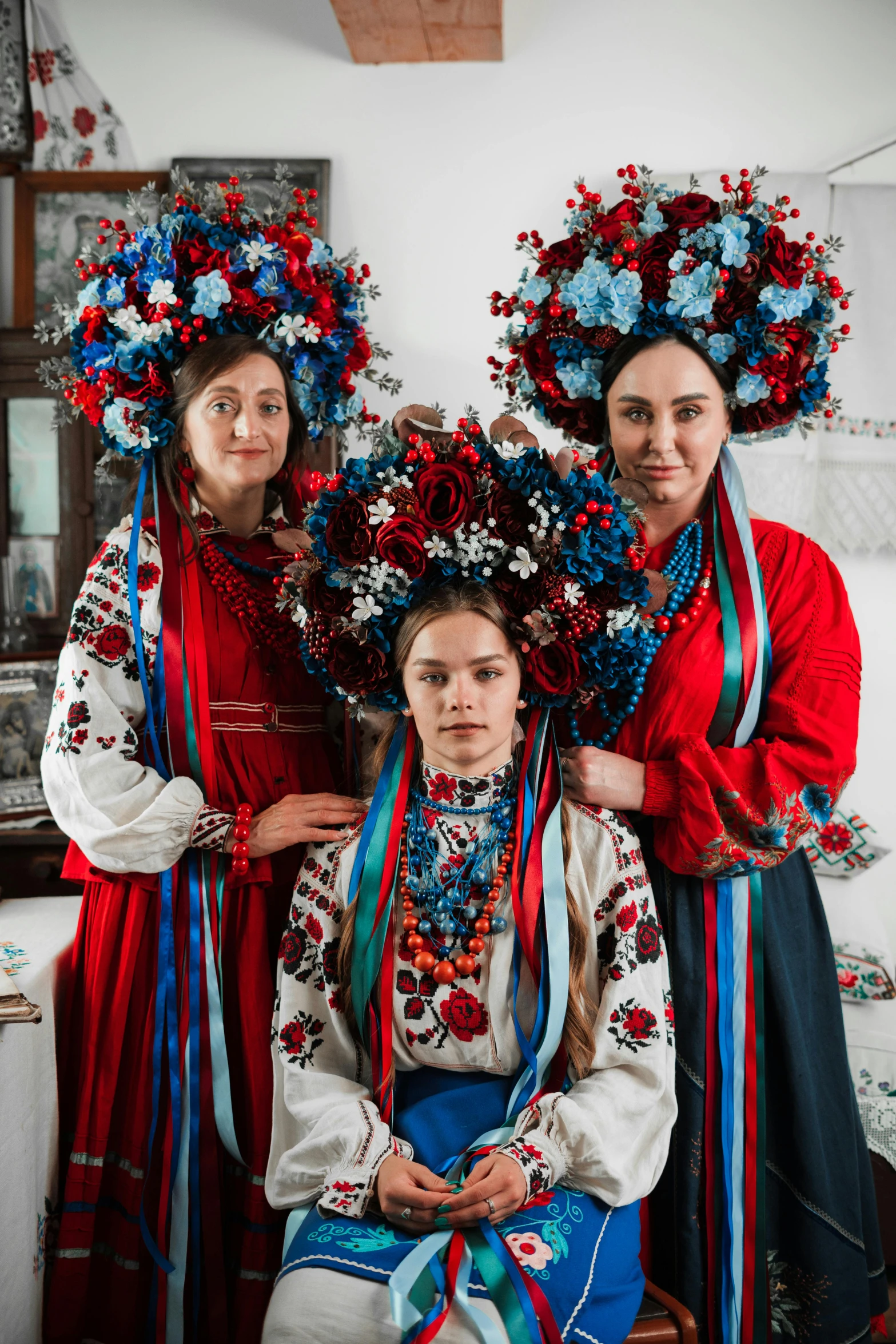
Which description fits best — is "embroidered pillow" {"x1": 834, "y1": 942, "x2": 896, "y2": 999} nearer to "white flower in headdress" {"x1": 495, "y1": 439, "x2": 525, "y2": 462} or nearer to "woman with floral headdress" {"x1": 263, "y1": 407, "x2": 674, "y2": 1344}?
"woman with floral headdress" {"x1": 263, "y1": 407, "x2": 674, "y2": 1344}

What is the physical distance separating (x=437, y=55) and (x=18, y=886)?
2.42 metres

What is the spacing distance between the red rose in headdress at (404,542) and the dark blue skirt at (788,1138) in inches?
23.5

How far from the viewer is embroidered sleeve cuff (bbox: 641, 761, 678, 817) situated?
5.37ft

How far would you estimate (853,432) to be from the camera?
289 centimetres

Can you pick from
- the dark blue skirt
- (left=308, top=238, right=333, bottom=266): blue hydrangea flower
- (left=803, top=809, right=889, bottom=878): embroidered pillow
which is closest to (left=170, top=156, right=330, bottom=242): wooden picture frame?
(left=308, top=238, right=333, bottom=266): blue hydrangea flower

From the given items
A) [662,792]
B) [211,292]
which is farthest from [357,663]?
[211,292]

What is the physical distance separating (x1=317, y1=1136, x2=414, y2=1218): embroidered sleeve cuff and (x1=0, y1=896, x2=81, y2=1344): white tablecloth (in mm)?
533

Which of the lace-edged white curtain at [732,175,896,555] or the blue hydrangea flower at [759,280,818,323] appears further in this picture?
the lace-edged white curtain at [732,175,896,555]

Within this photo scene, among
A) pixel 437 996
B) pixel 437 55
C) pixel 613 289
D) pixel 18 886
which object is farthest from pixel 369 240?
pixel 437 996

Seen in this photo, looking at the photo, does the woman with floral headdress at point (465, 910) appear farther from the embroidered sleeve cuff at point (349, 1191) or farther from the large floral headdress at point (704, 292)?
the large floral headdress at point (704, 292)

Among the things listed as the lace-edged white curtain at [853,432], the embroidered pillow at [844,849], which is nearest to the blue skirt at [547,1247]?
the embroidered pillow at [844,849]

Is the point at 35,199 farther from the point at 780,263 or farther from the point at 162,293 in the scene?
the point at 780,263

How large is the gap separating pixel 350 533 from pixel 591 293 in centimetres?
59

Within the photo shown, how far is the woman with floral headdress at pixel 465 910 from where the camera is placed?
1447 mm
